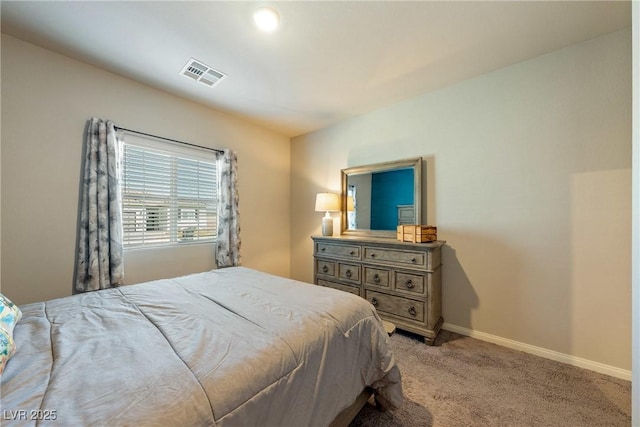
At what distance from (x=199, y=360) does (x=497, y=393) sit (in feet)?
6.35

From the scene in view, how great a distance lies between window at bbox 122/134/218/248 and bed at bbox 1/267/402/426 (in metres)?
1.20

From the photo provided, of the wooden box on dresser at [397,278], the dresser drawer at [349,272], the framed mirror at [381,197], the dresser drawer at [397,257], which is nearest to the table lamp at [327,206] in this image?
the framed mirror at [381,197]

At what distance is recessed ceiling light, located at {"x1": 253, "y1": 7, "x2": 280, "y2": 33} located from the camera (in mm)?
1629

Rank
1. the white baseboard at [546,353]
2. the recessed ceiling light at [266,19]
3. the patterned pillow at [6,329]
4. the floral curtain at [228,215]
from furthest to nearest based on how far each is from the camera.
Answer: the floral curtain at [228,215] < the white baseboard at [546,353] < the recessed ceiling light at [266,19] < the patterned pillow at [6,329]

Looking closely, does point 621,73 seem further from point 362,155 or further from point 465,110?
point 362,155

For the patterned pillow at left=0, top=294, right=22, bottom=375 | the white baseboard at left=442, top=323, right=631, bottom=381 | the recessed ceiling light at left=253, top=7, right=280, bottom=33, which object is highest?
the recessed ceiling light at left=253, top=7, right=280, bottom=33

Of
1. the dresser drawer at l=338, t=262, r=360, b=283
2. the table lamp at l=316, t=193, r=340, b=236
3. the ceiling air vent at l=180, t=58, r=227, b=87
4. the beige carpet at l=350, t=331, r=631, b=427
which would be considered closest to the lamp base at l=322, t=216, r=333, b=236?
the table lamp at l=316, t=193, r=340, b=236

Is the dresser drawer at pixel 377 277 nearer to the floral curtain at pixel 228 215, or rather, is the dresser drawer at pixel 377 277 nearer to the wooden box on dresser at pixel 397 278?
the wooden box on dresser at pixel 397 278

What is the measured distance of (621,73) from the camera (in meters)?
1.82

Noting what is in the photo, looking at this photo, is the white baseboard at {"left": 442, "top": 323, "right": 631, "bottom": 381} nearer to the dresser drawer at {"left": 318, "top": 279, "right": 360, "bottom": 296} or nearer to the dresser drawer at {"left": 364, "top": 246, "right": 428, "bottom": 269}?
the dresser drawer at {"left": 364, "top": 246, "right": 428, "bottom": 269}

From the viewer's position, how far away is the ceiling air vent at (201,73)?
2.21 meters

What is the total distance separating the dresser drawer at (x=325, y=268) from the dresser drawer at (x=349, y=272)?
9 cm

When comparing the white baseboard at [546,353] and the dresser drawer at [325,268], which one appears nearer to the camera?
the white baseboard at [546,353]

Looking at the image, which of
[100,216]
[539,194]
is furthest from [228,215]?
[539,194]
